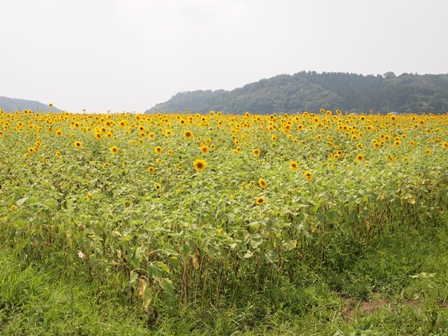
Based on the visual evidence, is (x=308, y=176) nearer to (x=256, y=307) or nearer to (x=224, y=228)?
(x=224, y=228)

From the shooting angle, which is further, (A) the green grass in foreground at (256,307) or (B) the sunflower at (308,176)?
(B) the sunflower at (308,176)

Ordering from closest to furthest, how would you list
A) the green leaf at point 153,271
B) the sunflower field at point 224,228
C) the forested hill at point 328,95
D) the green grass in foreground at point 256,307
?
the green leaf at point 153,271 → the green grass in foreground at point 256,307 → the sunflower field at point 224,228 → the forested hill at point 328,95

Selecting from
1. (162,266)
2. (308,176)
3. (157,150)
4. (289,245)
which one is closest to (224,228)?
(289,245)

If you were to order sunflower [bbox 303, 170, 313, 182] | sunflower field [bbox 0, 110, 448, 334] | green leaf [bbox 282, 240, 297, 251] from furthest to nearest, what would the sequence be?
sunflower [bbox 303, 170, 313, 182] < green leaf [bbox 282, 240, 297, 251] < sunflower field [bbox 0, 110, 448, 334]

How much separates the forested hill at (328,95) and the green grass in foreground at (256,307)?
161 feet

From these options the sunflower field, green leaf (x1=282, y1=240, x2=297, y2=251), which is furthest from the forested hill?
green leaf (x1=282, y1=240, x2=297, y2=251)

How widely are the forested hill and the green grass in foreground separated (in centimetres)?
4893

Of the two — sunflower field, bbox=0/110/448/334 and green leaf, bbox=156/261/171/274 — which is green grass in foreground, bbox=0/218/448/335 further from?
green leaf, bbox=156/261/171/274

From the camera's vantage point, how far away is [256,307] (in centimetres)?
316

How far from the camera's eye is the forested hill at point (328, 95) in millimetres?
56906

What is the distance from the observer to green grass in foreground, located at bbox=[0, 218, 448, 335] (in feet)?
9.18

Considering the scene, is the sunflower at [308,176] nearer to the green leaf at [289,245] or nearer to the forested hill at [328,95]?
the green leaf at [289,245]

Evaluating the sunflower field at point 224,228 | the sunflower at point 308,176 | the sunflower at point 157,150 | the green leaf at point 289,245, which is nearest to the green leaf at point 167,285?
the sunflower field at point 224,228

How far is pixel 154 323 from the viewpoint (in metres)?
2.95
